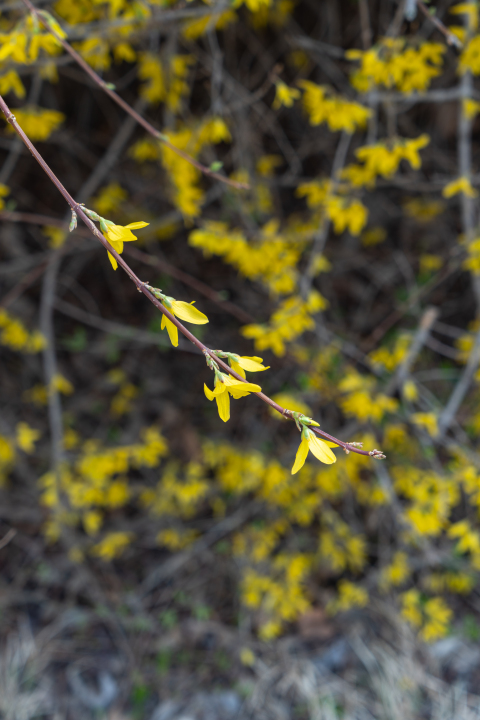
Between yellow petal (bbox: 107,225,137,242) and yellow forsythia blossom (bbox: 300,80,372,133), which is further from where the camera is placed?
yellow forsythia blossom (bbox: 300,80,372,133)

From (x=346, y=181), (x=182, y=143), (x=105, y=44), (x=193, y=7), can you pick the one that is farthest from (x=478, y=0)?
(x=105, y=44)

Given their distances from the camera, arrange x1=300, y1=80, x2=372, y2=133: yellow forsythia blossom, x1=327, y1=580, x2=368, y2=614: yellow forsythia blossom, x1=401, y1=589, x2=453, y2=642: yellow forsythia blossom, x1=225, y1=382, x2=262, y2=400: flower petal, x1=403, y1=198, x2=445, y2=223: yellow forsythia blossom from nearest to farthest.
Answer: x1=225, y1=382, x2=262, y2=400: flower petal → x1=300, y1=80, x2=372, y2=133: yellow forsythia blossom → x1=401, y1=589, x2=453, y2=642: yellow forsythia blossom → x1=327, y1=580, x2=368, y2=614: yellow forsythia blossom → x1=403, y1=198, x2=445, y2=223: yellow forsythia blossom

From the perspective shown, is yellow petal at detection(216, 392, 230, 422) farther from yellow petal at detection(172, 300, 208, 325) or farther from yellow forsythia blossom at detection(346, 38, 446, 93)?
yellow forsythia blossom at detection(346, 38, 446, 93)

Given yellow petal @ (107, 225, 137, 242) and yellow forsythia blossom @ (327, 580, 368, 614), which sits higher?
yellow petal @ (107, 225, 137, 242)

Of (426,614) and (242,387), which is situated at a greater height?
(242,387)

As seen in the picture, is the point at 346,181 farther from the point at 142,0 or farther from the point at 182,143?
the point at 142,0

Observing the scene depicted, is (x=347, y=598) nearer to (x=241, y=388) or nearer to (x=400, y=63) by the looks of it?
(x=241, y=388)

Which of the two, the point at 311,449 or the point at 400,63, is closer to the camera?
the point at 311,449

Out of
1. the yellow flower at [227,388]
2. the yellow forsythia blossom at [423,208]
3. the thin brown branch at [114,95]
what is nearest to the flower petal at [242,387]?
the yellow flower at [227,388]

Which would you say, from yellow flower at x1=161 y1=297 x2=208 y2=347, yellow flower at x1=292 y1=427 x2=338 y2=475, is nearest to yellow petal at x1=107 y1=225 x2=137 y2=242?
yellow flower at x1=161 y1=297 x2=208 y2=347

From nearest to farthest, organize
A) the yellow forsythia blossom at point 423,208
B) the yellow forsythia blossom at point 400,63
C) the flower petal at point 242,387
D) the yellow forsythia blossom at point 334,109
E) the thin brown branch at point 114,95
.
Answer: the flower petal at point 242,387
the thin brown branch at point 114,95
the yellow forsythia blossom at point 400,63
the yellow forsythia blossom at point 334,109
the yellow forsythia blossom at point 423,208

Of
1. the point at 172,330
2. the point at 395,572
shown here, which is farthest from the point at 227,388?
the point at 395,572

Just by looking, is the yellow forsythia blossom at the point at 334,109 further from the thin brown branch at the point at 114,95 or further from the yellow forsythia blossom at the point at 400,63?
the thin brown branch at the point at 114,95
